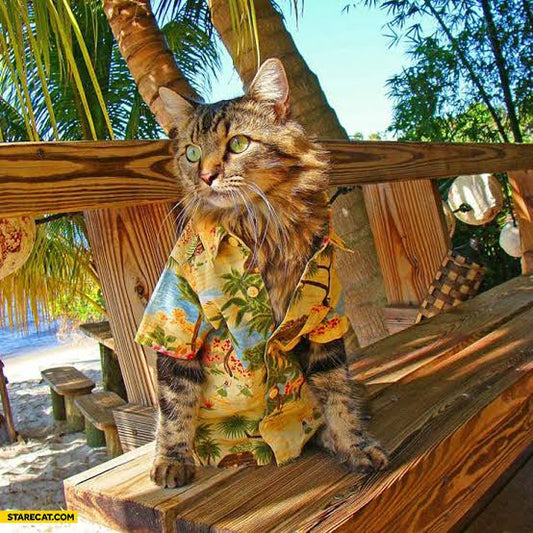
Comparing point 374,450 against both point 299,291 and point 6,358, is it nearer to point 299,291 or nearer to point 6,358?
point 299,291

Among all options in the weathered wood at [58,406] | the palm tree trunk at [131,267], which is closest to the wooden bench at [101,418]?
the weathered wood at [58,406]

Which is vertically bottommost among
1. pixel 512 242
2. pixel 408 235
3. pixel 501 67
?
pixel 512 242

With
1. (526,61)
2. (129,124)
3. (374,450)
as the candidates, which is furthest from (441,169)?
(129,124)

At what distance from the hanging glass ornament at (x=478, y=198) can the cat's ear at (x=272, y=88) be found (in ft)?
7.41

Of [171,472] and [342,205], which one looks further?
[342,205]

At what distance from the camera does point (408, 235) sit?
8.21 ft

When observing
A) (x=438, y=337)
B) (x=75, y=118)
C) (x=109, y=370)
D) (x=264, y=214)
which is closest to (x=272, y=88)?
(x=264, y=214)

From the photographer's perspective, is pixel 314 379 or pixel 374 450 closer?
pixel 374 450

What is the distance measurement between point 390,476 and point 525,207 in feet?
7.65

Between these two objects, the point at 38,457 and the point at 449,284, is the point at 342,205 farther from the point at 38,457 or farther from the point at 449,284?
the point at 38,457

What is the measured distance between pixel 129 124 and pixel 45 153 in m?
4.03

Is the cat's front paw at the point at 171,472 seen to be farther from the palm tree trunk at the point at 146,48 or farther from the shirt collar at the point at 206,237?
the palm tree trunk at the point at 146,48

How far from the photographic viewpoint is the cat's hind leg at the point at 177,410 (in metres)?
1.10

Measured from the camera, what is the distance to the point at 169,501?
99 centimetres
